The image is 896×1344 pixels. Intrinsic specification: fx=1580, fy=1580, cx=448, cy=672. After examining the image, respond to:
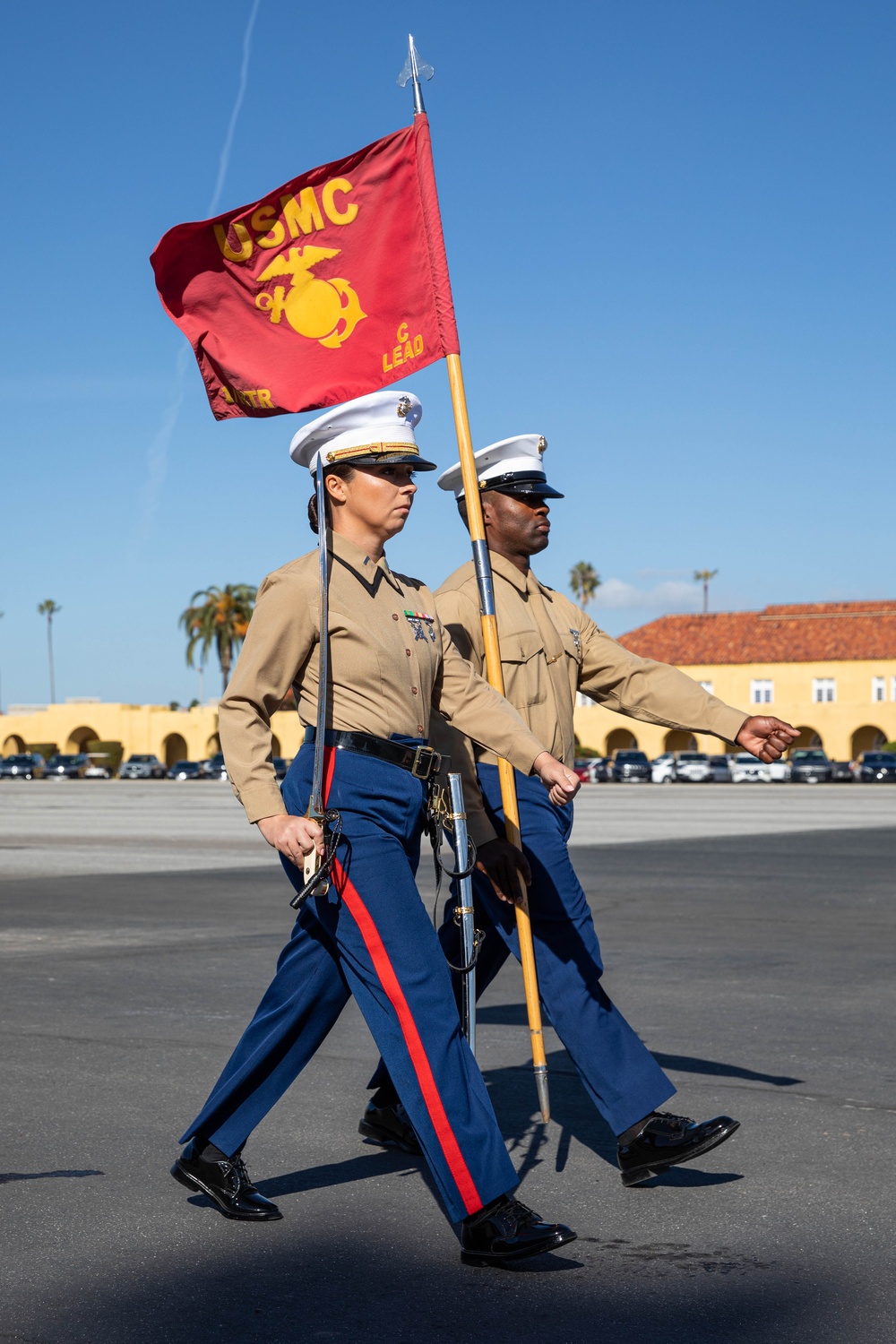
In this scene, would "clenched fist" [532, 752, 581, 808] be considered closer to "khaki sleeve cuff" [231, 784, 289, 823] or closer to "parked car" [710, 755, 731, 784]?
"khaki sleeve cuff" [231, 784, 289, 823]

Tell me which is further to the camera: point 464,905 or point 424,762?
point 464,905

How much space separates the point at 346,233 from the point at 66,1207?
3213mm

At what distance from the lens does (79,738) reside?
98.6m

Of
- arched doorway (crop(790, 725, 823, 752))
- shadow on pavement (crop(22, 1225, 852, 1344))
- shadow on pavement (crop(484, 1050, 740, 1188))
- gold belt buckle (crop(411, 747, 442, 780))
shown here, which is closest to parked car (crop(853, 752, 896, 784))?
arched doorway (crop(790, 725, 823, 752))

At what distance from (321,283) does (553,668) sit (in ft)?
5.00

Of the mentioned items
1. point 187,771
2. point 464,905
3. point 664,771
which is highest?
point 187,771

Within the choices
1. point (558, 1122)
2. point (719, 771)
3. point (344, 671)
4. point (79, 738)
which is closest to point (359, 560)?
point (344, 671)

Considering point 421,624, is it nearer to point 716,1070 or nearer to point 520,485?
point 520,485

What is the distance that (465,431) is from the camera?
4.97 meters

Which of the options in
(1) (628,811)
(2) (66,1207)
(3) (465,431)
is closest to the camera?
(2) (66,1207)

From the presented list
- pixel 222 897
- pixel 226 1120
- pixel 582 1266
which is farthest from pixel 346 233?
pixel 222 897

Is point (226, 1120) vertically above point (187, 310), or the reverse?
point (187, 310)

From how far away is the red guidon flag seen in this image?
5180 millimetres

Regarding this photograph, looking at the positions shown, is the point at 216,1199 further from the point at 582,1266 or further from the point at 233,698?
the point at 233,698
